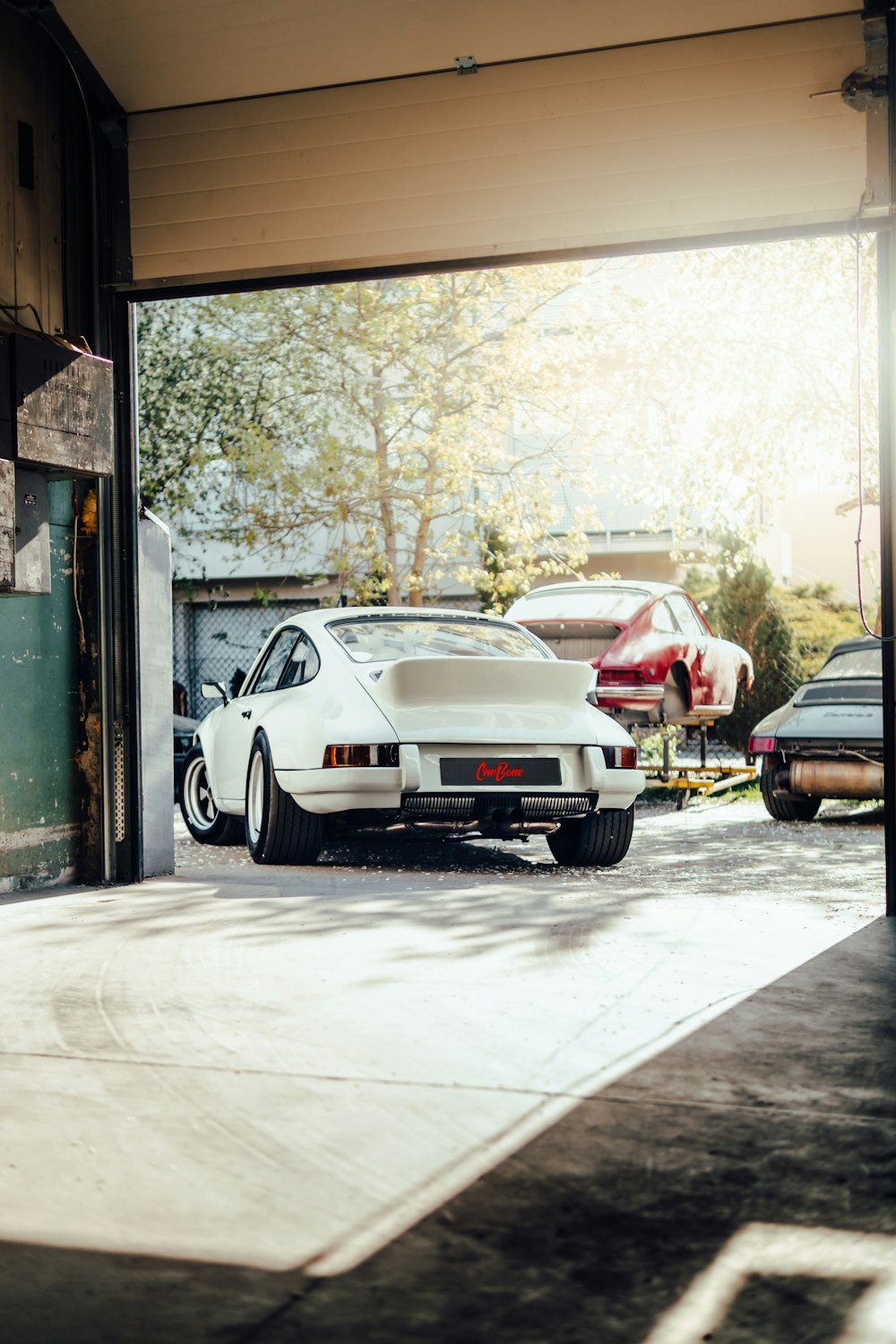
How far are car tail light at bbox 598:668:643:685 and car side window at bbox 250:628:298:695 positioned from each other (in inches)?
150

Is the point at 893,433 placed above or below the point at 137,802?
above

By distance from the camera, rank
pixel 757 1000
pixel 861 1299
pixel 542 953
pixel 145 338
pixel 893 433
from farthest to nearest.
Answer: pixel 145 338 → pixel 893 433 → pixel 542 953 → pixel 757 1000 → pixel 861 1299

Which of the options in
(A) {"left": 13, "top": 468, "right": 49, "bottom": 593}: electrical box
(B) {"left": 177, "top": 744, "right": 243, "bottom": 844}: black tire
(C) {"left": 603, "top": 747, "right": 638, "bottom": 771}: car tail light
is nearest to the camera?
(A) {"left": 13, "top": 468, "right": 49, "bottom": 593}: electrical box

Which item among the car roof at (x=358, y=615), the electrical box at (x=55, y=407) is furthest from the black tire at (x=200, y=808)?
the electrical box at (x=55, y=407)

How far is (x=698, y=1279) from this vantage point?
8.31 feet

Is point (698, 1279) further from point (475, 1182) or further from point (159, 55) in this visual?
point (159, 55)

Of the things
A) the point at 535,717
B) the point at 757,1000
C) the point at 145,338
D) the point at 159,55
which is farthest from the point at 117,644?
the point at 145,338

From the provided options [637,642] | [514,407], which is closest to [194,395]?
[514,407]

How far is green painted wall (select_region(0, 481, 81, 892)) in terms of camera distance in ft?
24.4

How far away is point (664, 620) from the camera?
13.0 meters

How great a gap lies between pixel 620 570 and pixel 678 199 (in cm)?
1608

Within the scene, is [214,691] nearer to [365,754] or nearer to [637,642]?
[365,754]

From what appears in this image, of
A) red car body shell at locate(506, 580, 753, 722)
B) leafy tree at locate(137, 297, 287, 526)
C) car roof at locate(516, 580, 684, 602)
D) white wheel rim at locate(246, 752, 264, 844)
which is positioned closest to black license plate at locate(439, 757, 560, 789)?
white wheel rim at locate(246, 752, 264, 844)

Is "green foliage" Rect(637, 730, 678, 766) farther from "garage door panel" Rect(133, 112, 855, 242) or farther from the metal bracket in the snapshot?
the metal bracket
